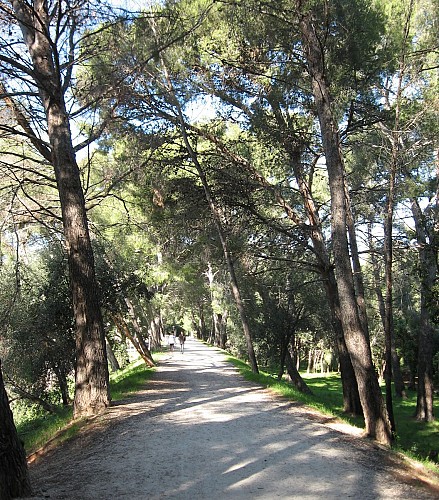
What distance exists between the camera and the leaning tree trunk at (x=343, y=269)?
8000 mm

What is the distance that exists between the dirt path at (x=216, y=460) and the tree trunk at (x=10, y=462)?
A: 234 millimetres

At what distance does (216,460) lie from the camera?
18.3 feet

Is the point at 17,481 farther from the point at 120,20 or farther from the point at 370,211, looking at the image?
the point at 370,211

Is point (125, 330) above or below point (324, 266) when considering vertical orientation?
below

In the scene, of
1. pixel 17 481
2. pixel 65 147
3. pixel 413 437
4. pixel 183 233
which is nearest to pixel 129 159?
pixel 183 233

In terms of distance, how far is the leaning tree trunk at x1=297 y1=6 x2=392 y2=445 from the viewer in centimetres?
800

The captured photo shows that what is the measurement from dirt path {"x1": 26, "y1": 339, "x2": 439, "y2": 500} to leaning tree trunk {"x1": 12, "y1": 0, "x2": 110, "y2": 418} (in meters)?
0.63

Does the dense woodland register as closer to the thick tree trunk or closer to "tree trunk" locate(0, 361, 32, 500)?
the thick tree trunk

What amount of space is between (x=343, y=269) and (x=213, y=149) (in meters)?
5.79

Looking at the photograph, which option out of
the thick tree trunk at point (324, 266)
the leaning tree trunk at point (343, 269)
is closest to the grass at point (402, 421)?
the thick tree trunk at point (324, 266)

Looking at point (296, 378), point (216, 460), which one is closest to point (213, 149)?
point (216, 460)

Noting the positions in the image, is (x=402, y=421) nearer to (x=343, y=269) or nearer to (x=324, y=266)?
(x=324, y=266)

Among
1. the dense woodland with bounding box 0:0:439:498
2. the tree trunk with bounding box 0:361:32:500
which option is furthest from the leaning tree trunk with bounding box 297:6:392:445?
the tree trunk with bounding box 0:361:32:500

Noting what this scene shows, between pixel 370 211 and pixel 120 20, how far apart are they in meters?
9.97
